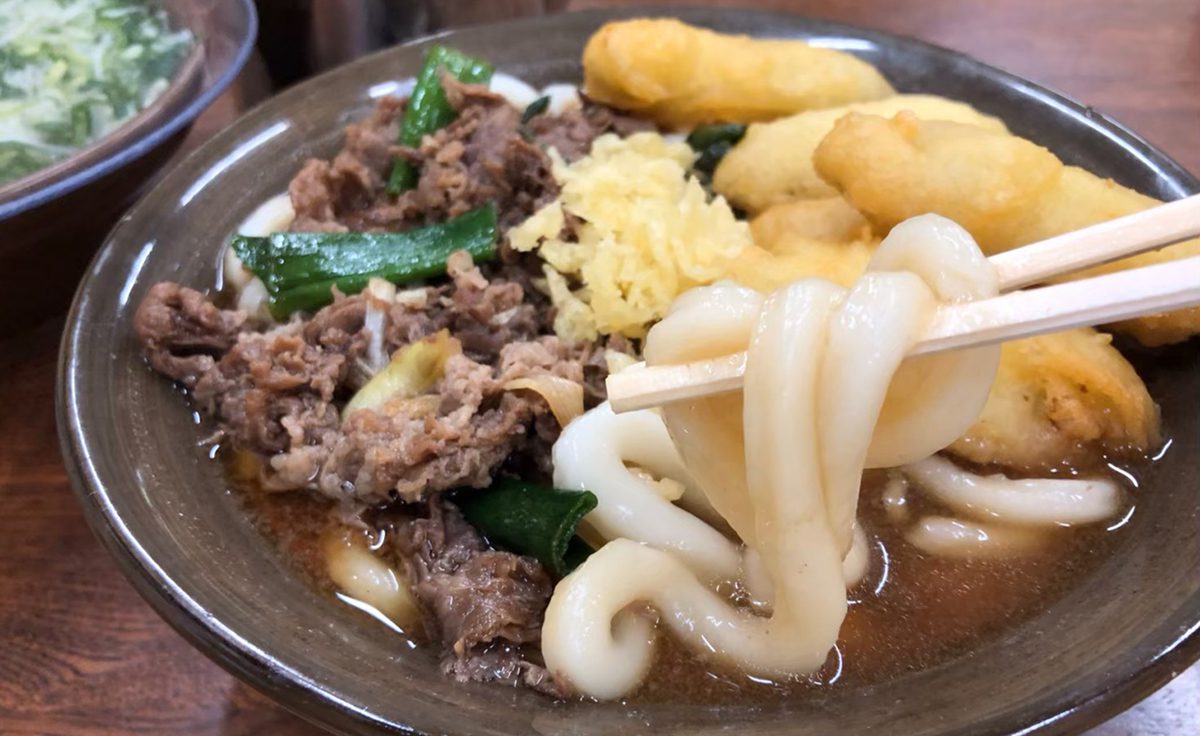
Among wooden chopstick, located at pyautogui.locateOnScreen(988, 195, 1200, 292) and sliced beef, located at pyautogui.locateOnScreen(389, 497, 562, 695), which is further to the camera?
sliced beef, located at pyautogui.locateOnScreen(389, 497, 562, 695)

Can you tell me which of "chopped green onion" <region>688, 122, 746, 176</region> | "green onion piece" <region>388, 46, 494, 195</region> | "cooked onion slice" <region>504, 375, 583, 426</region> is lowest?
"cooked onion slice" <region>504, 375, 583, 426</region>

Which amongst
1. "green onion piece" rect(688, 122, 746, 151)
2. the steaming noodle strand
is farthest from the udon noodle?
"green onion piece" rect(688, 122, 746, 151)

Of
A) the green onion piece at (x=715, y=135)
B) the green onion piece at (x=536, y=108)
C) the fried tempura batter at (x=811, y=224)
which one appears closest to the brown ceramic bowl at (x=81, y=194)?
the green onion piece at (x=536, y=108)

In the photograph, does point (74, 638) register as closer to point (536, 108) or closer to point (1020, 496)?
point (536, 108)

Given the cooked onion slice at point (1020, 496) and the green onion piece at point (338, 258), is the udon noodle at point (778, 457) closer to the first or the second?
the cooked onion slice at point (1020, 496)

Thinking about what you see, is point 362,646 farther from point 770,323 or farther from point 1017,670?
point 1017,670

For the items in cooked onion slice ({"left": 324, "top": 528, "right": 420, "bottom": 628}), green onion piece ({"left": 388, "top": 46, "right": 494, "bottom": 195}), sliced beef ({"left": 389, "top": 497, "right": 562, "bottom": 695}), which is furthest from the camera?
green onion piece ({"left": 388, "top": 46, "right": 494, "bottom": 195})

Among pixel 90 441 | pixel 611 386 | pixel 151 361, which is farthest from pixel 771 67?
pixel 90 441

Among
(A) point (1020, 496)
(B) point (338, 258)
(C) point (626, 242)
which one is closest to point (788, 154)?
(C) point (626, 242)

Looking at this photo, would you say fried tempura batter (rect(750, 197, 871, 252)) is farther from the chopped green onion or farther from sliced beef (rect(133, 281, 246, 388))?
sliced beef (rect(133, 281, 246, 388))
